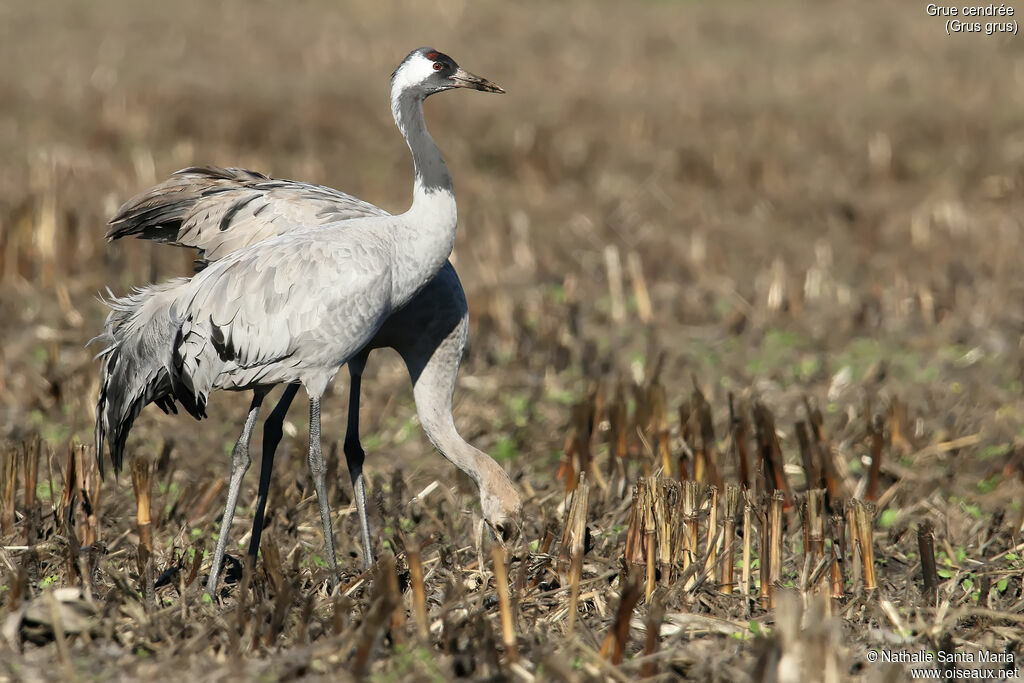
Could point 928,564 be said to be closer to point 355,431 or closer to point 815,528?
point 815,528

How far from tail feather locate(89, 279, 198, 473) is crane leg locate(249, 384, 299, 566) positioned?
31cm

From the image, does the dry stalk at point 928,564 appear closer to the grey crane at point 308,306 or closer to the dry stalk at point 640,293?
the grey crane at point 308,306

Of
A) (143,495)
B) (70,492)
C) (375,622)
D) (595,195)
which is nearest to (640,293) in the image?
(595,195)

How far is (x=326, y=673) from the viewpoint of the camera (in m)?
3.28

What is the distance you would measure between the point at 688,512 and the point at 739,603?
1.19 ft

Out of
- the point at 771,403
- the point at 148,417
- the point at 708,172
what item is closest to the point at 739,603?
the point at 771,403

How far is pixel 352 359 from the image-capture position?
4.57 metres

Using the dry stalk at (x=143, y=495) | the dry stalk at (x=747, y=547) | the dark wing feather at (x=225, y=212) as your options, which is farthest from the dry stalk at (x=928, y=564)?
the dry stalk at (x=143, y=495)

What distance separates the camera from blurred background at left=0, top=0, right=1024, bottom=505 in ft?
21.3

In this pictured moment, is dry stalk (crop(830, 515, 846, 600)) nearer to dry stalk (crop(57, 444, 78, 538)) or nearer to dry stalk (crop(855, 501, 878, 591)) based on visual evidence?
dry stalk (crop(855, 501, 878, 591))

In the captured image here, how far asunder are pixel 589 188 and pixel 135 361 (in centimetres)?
737

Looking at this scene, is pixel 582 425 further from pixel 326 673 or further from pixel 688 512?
pixel 326 673

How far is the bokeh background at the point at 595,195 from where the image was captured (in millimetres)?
6258

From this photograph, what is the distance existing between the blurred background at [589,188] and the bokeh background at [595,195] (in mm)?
33
